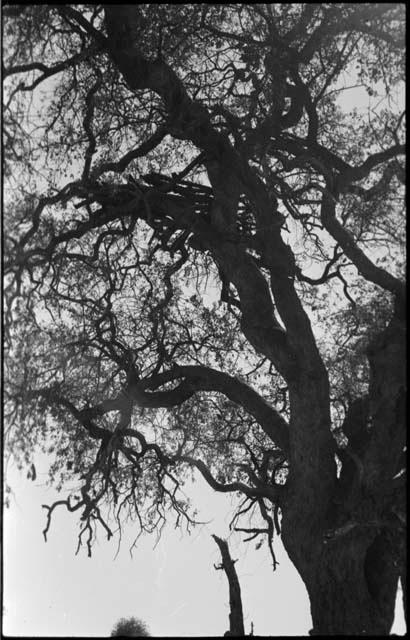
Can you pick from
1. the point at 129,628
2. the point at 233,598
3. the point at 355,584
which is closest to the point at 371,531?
the point at 355,584

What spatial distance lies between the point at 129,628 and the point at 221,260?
4.34 meters

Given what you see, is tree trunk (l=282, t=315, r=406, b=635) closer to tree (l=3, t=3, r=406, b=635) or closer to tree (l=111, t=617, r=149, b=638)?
tree (l=3, t=3, r=406, b=635)

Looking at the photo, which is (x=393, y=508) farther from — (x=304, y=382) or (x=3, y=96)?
(x=3, y=96)

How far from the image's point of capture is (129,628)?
11.3 meters

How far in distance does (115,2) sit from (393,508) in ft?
18.6

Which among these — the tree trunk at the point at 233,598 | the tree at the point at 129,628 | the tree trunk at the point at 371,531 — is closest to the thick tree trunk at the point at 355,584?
A: the tree trunk at the point at 371,531

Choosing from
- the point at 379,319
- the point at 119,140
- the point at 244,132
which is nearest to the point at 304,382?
the point at 379,319

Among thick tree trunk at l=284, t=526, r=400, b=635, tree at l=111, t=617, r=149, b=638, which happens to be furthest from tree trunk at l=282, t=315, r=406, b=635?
tree at l=111, t=617, r=149, b=638

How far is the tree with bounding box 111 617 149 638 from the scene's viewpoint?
36.8ft

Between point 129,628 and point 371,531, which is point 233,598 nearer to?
point 129,628

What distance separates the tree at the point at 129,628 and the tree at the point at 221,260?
136 centimetres

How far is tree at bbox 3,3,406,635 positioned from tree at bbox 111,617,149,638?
136 cm

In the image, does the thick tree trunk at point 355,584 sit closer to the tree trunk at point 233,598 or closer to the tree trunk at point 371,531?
the tree trunk at point 371,531

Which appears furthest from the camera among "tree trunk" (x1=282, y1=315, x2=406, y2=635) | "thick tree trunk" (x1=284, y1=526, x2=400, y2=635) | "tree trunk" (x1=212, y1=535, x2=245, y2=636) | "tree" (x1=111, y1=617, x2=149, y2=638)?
"tree" (x1=111, y1=617, x2=149, y2=638)
